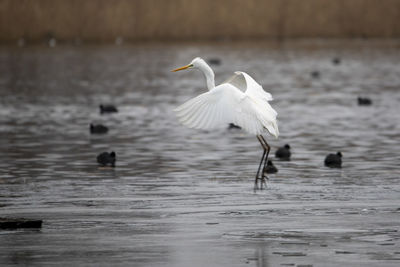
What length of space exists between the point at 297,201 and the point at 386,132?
9.64 m

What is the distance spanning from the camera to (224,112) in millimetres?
13430

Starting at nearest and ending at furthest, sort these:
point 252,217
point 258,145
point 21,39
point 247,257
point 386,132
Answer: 1. point 247,257
2. point 252,217
3. point 258,145
4. point 386,132
5. point 21,39

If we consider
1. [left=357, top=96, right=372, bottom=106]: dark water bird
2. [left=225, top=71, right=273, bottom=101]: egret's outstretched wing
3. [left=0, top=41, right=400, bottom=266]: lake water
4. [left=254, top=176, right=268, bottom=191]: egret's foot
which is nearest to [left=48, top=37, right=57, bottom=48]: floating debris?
[left=0, top=41, right=400, bottom=266]: lake water

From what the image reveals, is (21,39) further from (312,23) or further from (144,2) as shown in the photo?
(312,23)

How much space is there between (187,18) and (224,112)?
6158cm

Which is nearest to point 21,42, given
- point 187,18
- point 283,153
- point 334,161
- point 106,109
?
point 187,18

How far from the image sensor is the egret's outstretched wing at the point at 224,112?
13.3 m

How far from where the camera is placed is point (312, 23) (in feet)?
257

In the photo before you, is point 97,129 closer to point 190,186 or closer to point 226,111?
point 190,186

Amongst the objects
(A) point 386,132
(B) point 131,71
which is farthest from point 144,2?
(A) point 386,132

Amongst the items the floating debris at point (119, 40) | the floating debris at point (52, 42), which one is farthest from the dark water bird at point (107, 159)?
the floating debris at point (119, 40)

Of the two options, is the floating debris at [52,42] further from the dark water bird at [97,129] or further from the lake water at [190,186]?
the dark water bird at [97,129]

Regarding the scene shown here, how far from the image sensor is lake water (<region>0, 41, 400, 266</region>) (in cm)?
959

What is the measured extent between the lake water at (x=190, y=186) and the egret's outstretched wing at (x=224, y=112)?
2.97ft
